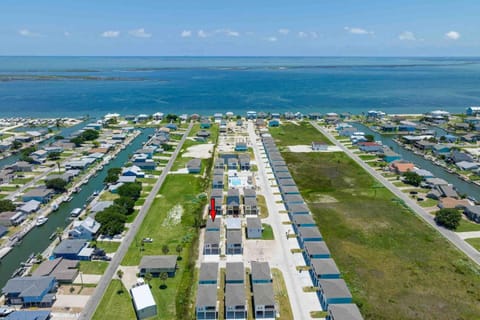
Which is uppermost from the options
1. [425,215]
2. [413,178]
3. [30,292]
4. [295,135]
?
[295,135]

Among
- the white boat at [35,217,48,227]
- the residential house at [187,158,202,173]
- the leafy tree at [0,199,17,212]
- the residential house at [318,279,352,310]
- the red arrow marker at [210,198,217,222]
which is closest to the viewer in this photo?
the residential house at [318,279,352,310]

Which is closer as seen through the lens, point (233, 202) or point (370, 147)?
point (233, 202)

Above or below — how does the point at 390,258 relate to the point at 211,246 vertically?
below

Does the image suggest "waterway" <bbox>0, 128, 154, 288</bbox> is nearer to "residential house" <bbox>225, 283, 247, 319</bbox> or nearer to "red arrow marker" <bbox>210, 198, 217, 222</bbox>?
"red arrow marker" <bbox>210, 198, 217, 222</bbox>

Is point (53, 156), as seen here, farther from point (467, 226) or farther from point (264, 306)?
point (467, 226)

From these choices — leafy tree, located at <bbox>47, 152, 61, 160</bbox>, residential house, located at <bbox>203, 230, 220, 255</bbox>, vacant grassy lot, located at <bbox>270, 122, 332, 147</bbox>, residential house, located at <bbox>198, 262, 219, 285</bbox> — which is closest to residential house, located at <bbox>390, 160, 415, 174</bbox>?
vacant grassy lot, located at <bbox>270, 122, 332, 147</bbox>

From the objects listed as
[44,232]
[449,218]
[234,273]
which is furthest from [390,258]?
[44,232]

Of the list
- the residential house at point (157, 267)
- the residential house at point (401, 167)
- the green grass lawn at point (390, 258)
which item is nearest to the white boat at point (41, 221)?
the residential house at point (157, 267)
